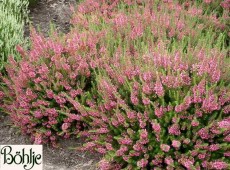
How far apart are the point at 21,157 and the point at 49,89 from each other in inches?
25.4

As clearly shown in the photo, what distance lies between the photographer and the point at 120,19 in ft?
14.8

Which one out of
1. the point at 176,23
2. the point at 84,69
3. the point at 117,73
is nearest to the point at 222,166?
the point at 117,73

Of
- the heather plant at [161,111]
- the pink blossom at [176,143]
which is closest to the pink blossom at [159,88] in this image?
the heather plant at [161,111]

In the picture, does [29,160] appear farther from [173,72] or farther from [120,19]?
[120,19]

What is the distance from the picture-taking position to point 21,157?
364cm

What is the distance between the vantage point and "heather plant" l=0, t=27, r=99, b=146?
12.1ft

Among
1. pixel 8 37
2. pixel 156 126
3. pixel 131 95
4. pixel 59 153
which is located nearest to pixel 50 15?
pixel 8 37

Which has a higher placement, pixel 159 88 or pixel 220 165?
pixel 159 88

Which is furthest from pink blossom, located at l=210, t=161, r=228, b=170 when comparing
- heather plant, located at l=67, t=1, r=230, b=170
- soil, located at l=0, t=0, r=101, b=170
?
soil, located at l=0, t=0, r=101, b=170

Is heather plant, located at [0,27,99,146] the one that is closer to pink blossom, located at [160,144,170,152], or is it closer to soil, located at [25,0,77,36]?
pink blossom, located at [160,144,170,152]

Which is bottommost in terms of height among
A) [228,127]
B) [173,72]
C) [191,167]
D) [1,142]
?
[1,142]

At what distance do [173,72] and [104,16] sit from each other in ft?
6.36

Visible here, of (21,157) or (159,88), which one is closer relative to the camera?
(159,88)

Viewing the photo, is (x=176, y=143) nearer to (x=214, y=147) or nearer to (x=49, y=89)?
(x=214, y=147)
